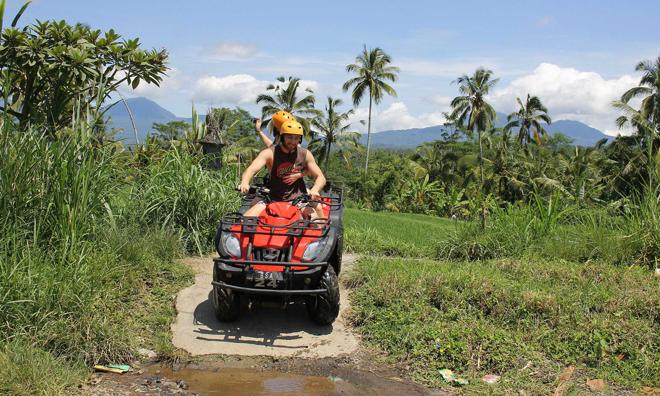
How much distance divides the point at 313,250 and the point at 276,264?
17.8 inches

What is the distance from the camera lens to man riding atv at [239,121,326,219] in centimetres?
611

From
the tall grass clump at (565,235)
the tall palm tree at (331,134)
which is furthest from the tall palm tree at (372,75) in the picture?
the tall grass clump at (565,235)

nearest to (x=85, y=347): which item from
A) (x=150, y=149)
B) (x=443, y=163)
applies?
(x=150, y=149)

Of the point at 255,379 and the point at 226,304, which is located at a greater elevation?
the point at 226,304

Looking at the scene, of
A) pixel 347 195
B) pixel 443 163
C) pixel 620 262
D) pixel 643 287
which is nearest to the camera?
pixel 643 287

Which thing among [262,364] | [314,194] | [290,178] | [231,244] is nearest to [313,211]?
[314,194]

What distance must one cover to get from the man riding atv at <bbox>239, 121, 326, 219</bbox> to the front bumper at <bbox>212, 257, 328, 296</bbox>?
87 cm

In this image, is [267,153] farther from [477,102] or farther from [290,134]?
[477,102]

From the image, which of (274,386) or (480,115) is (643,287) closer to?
(274,386)

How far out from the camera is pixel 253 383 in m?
4.77

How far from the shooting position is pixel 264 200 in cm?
641

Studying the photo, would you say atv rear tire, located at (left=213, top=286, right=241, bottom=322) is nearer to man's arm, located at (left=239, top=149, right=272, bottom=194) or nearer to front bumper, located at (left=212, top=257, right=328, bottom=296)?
front bumper, located at (left=212, top=257, right=328, bottom=296)

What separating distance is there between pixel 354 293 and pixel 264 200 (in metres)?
1.43

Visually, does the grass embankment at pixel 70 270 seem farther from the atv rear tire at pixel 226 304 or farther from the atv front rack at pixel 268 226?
the atv front rack at pixel 268 226
